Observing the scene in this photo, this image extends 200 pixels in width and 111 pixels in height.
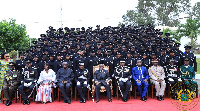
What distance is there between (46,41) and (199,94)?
7.31 meters

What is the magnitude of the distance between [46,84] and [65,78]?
27.5 inches

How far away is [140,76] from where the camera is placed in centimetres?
812

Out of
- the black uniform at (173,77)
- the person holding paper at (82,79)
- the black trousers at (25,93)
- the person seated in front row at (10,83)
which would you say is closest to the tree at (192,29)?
the black uniform at (173,77)

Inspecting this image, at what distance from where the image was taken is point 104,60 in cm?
891

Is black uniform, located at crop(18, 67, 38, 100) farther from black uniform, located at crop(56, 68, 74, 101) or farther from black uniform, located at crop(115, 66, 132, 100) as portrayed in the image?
black uniform, located at crop(115, 66, 132, 100)

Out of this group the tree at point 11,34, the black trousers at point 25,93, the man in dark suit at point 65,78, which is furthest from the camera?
the tree at point 11,34

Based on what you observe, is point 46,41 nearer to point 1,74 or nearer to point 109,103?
point 1,74

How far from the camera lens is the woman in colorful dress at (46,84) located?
24.8 feet

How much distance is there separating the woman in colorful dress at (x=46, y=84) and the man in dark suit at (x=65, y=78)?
0.24 meters

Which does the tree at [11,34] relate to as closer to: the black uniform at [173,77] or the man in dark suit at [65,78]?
the man in dark suit at [65,78]

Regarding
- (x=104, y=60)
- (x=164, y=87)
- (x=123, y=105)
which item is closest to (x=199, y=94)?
(x=164, y=87)

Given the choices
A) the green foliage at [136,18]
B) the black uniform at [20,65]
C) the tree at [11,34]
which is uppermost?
the green foliage at [136,18]

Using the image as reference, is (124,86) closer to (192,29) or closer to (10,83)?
(10,83)

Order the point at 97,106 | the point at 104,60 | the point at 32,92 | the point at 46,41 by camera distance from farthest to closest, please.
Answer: the point at 46,41
the point at 104,60
the point at 32,92
the point at 97,106
